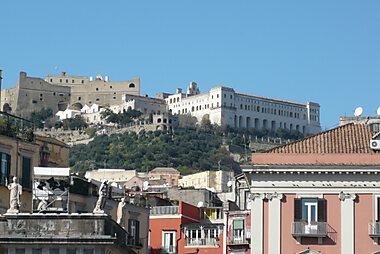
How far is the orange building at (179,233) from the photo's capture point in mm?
75062

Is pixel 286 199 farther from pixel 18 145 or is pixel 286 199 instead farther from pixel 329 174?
pixel 18 145

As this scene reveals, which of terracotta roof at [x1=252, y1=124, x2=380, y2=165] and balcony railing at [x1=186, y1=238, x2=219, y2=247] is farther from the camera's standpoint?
balcony railing at [x1=186, y1=238, x2=219, y2=247]

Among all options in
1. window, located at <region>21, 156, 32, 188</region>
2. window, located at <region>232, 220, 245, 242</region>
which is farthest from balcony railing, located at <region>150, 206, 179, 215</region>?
window, located at <region>21, 156, 32, 188</region>

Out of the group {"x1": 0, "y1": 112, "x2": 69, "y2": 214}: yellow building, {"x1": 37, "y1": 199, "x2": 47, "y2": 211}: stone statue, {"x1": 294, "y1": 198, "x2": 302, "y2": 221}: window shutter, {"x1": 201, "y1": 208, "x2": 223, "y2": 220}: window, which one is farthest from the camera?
{"x1": 201, "y1": 208, "x2": 223, "y2": 220}: window

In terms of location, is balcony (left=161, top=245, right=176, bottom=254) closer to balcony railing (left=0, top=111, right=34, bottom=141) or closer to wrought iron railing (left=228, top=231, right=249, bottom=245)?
wrought iron railing (left=228, top=231, right=249, bottom=245)

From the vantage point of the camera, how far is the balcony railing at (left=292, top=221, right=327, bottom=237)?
55.4 metres

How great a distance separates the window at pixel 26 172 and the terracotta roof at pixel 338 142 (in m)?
9.94

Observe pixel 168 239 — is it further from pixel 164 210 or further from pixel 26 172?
pixel 26 172

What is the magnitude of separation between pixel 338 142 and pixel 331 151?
1.15m

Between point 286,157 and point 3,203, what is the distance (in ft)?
40.2

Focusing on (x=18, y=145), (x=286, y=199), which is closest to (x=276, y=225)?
(x=286, y=199)

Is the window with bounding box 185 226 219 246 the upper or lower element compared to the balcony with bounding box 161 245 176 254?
upper

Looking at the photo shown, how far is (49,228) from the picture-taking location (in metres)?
40.3

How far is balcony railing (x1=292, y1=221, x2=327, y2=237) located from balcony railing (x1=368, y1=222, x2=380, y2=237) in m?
1.70
